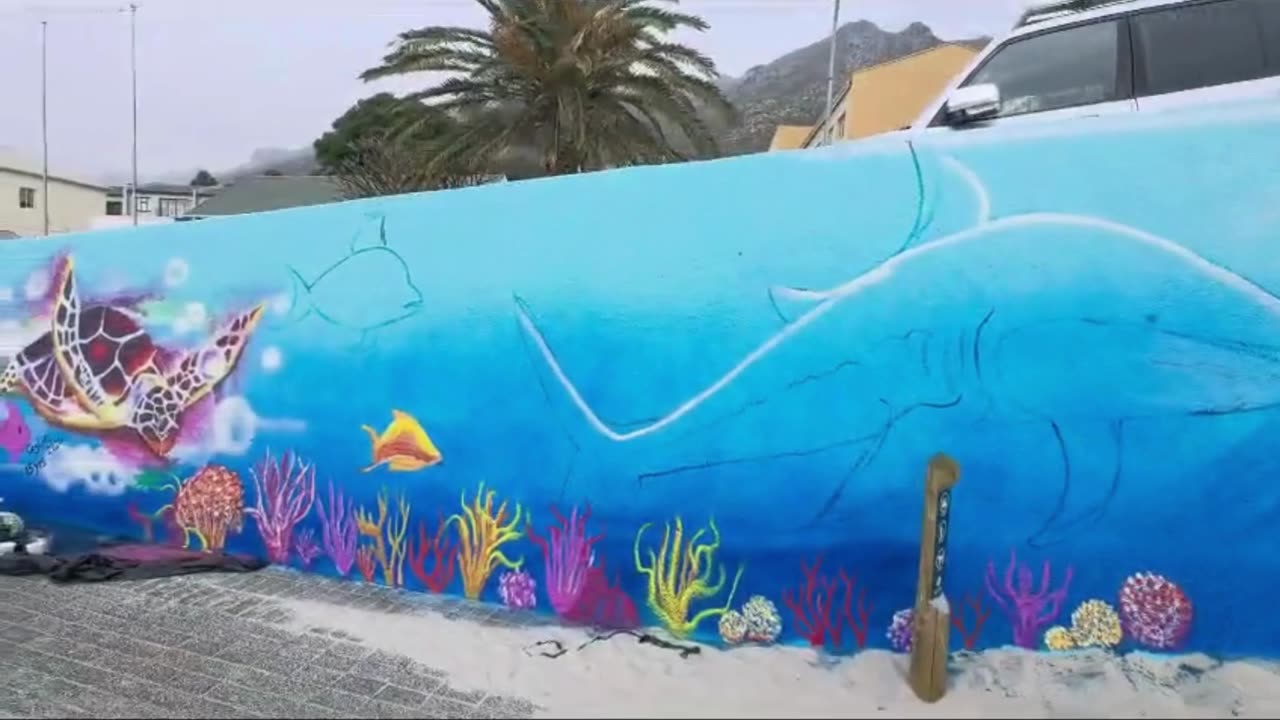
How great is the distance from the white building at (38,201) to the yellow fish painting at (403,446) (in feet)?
130

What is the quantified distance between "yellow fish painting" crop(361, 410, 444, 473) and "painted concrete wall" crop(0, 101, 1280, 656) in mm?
16

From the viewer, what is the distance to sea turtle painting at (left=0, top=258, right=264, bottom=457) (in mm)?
5570

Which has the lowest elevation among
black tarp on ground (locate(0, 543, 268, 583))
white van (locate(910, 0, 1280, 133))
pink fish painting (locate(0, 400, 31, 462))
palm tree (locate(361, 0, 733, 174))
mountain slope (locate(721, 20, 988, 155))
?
black tarp on ground (locate(0, 543, 268, 583))

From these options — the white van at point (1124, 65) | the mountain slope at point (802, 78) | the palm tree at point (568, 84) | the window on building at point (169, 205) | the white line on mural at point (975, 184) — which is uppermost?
the mountain slope at point (802, 78)

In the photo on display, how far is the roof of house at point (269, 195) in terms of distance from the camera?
98.4ft

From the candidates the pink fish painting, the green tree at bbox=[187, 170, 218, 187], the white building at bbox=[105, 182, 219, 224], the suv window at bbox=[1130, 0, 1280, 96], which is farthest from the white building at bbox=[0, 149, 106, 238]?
the suv window at bbox=[1130, 0, 1280, 96]

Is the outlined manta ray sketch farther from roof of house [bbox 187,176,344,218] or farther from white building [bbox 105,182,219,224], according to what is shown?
white building [bbox 105,182,219,224]

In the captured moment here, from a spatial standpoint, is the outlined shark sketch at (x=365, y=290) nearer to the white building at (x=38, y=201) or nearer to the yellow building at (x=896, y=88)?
the yellow building at (x=896, y=88)

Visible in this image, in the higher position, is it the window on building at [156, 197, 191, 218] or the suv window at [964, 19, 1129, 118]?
the window on building at [156, 197, 191, 218]

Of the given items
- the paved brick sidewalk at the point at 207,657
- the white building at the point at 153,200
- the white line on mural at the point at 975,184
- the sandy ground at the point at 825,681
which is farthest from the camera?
the white building at the point at 153,200

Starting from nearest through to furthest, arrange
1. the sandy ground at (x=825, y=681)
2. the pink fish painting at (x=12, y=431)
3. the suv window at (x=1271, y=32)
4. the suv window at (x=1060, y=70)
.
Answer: the sandy ground at (x=825, y=681)
the suv window at (x=1271, y=32)
the suv window at (x=1060, y=70)
the pink fish painting at (x=12, y=431)

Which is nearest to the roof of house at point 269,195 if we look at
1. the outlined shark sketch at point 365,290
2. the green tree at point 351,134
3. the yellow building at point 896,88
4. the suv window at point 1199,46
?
the green tree at point 351,134

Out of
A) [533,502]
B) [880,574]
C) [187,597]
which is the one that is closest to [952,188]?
[880,574]

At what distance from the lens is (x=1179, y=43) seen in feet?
14.1
